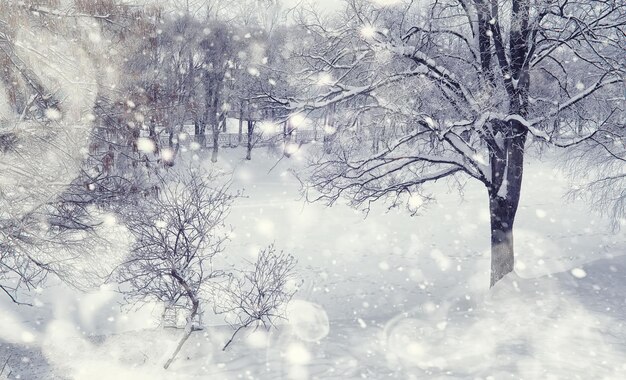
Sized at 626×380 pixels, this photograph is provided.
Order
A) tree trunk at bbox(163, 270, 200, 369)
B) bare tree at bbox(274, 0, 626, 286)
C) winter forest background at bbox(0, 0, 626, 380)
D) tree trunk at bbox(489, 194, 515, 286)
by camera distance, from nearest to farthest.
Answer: winter forest background at bbox(0, 0, 626, 380) → tree trunk at bbox(163, 270, 200, 369) → bare tree at bbox(274, 0, 626, 286) → tree trunk at bbox(489, 194, 515, 286)

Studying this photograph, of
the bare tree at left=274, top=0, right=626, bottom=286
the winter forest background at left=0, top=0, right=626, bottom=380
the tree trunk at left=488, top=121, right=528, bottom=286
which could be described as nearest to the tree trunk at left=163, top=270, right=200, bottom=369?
the winter forest background at left=0, top=0, right=626, bottom=380

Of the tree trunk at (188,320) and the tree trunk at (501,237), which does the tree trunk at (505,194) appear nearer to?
the tree trunk at (501,237)

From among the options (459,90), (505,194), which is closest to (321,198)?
(459,90)

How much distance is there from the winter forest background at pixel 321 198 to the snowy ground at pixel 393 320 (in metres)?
0.06

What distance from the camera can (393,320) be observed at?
10.5 metres

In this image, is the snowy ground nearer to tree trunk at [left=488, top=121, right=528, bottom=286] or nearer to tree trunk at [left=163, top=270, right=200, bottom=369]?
tree trunk at [left=163, top=270, right=200, bottom=369]

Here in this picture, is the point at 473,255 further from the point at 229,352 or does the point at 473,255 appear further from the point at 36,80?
the point at 36,80

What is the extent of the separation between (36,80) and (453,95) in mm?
7441

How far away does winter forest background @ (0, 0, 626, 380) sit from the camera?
7.53m

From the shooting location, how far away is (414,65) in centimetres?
1140

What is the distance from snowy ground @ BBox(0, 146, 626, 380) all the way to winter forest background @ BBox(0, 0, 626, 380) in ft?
0.20

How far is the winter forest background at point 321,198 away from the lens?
753 centimetres

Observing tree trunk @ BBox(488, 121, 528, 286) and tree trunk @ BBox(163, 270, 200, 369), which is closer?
tree trunk @ BBox(163, 270, 200, 369)

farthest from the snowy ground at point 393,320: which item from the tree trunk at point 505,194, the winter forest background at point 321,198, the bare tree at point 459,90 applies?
the bare tree at point 459,90
